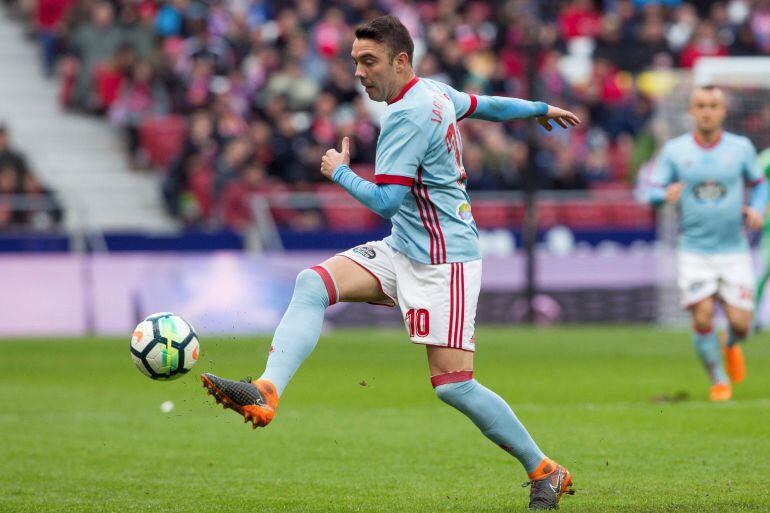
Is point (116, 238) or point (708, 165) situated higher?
point (708, 165)

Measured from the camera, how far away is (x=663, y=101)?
71.4 feet

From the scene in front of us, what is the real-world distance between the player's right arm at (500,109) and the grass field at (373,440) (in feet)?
6.60

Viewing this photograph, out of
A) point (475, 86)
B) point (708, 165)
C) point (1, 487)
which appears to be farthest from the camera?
point (475, 86)

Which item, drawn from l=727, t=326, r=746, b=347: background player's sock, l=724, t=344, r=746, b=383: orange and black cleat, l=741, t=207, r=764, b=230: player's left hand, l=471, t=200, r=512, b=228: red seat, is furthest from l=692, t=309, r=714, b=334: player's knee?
l=471, t=200, r=512, b=228: red seat

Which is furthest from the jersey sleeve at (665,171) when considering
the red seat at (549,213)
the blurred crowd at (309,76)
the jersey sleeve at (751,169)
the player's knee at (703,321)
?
the red seat at (549,213)

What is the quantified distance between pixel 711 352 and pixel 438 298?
18.2 feet

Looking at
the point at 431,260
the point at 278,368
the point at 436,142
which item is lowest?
the point at 278,368

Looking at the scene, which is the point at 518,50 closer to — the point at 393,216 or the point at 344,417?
the point at 344,417

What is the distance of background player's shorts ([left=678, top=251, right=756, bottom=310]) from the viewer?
1183cm

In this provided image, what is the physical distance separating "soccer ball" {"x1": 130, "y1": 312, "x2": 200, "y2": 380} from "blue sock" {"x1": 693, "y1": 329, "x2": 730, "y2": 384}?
5.83 m

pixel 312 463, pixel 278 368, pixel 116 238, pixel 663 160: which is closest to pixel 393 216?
pixel 278 368

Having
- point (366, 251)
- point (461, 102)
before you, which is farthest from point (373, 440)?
point (461, 102)

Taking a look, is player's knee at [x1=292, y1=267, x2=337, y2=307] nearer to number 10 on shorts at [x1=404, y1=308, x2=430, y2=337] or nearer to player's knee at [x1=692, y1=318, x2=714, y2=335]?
number 10 on shorts at [x1=404, y1=308, x2=430, y2=337]

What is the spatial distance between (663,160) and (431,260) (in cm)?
551
